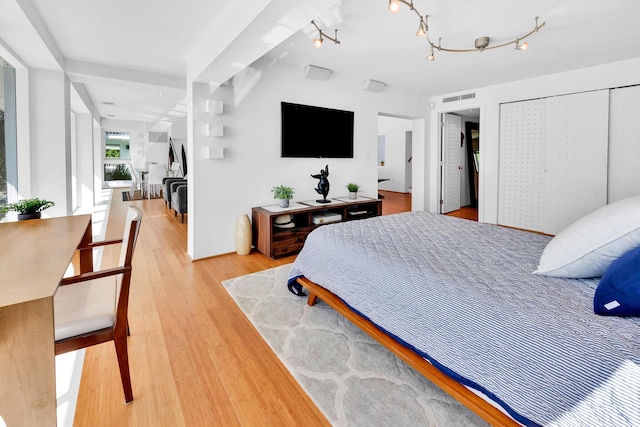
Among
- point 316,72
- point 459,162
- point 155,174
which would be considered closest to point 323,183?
point 316,72

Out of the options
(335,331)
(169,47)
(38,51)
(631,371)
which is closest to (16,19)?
(38,51)

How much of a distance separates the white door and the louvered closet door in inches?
40.3

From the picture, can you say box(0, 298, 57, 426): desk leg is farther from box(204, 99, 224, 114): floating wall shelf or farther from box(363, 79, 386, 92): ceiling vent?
box(363, 79, 386, 92): ceiling vent

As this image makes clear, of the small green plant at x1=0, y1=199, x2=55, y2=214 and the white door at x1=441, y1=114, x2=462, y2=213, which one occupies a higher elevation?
the white door at x1=441, y1=114, x2=462, y2=213

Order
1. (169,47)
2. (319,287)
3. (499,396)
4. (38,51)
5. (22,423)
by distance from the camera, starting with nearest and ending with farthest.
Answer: (22,423)
(499,396)
(319,287)
(38,51)
(169,47)

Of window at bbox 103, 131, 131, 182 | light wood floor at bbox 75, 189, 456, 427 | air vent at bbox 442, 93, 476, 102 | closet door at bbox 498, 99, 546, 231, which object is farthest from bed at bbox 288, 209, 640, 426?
window at bbox 103, 131, 131, 182

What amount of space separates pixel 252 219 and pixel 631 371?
3580 mm

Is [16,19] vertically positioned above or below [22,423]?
above

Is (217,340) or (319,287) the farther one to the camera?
(319,287)

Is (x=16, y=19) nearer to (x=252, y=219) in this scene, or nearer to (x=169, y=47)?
(x=169, y=47)

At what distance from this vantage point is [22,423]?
0.99 metres

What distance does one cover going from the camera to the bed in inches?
36.8

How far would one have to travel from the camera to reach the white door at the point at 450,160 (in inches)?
237

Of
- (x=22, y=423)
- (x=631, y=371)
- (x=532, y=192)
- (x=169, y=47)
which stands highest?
(x=169, y=47)
